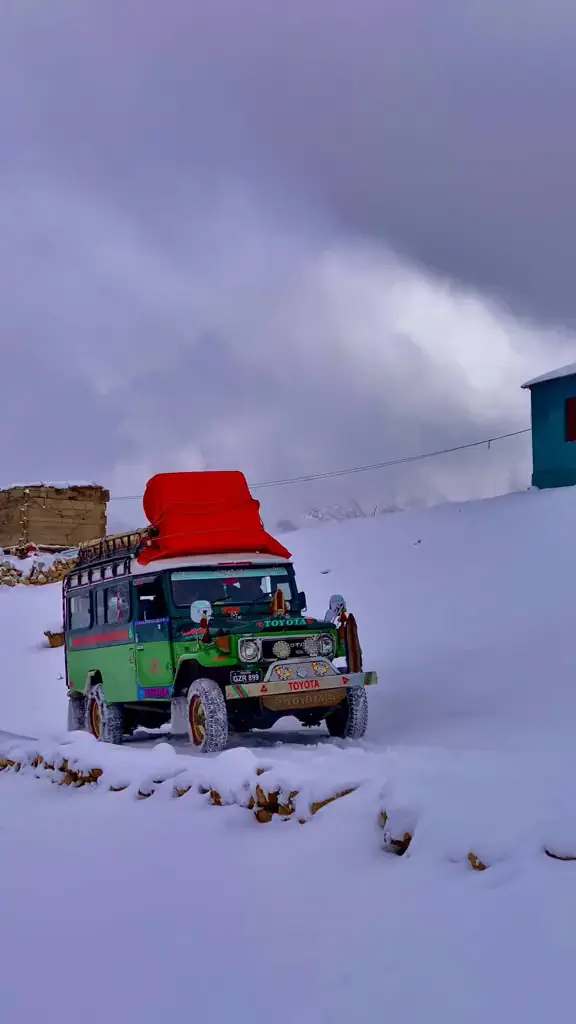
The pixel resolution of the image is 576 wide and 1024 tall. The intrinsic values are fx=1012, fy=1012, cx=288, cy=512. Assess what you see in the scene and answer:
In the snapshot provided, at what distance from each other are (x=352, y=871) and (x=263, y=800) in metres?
1.33

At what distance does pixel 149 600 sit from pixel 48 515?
2515 cm

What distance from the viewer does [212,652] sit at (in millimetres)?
10883

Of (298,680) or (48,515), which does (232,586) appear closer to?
(298,680)

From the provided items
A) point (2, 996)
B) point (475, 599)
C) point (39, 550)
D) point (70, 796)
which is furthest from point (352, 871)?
point (39, 550)

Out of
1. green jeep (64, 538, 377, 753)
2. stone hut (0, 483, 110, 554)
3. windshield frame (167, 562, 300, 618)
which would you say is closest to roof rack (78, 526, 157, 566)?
green jeep (64, 538, 377, 753)

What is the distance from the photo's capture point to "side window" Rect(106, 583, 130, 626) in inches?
484

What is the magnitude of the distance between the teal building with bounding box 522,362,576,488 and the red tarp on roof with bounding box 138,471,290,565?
1685 centimetres

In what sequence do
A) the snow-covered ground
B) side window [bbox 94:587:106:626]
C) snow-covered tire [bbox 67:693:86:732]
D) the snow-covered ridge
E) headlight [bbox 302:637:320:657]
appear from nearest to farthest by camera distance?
the snow-covered ground, the snow-covered ridge, headlight [bbox 302:637:320:657], side window [bbox 94:587:106:626], snow-covered tire [bbox 67:693:86:732]

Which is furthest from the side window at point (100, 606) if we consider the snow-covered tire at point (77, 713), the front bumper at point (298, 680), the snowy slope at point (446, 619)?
the snowy slope at point (446, 619)

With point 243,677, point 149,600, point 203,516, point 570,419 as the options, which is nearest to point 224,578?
point 149,600

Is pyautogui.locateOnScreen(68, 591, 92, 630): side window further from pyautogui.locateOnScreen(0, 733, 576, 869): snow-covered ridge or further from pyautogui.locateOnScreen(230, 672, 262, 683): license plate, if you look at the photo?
pyautogui.locateOnScreen(0, 733, 576, 869): snow-covered ridge

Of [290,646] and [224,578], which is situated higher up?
[224,578]

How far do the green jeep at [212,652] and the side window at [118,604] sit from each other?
0.01 meters

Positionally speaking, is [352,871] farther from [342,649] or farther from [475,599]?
[475,599]
